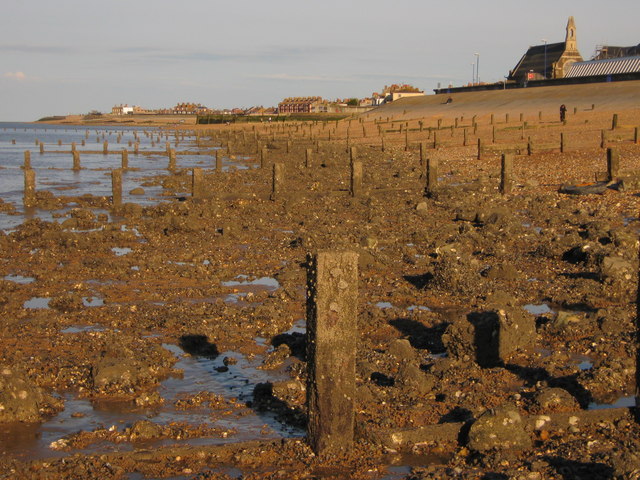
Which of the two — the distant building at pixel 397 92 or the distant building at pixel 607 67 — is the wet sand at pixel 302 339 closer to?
the distant building at pixel 607 67

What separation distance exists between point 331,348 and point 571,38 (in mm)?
113118

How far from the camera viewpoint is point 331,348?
6.33 meters

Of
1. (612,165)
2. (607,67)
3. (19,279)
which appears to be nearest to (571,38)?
(607,67)

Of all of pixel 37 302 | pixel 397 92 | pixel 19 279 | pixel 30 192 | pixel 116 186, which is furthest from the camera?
pixel 397 92

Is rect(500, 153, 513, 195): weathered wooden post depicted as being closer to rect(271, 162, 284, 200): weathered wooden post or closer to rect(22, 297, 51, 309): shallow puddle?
rect(271, 162, 284, 200): weathered wooden post

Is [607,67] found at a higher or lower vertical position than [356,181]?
higher

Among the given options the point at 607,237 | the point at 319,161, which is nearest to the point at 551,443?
the point at 607,237

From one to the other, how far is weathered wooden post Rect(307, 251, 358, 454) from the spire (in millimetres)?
110590

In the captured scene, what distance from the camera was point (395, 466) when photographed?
6.41m

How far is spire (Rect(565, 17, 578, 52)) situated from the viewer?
109 meters

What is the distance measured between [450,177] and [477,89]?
7054 cm

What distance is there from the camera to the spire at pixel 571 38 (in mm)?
109375

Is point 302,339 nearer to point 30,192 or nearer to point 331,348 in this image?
point 331,348

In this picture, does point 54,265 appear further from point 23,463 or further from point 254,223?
point 23,463
